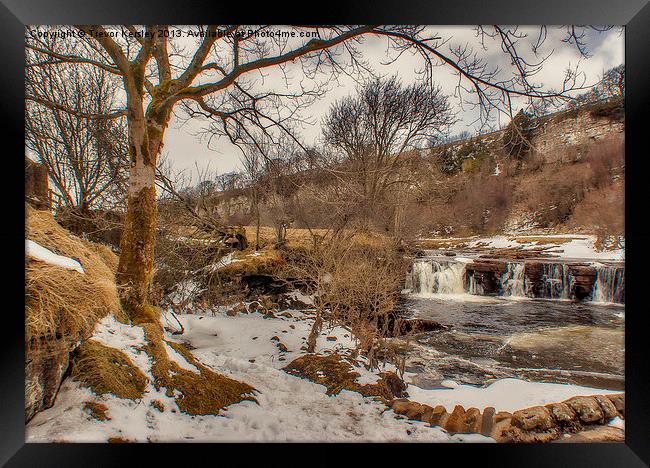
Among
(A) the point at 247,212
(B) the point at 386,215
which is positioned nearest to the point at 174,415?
(B) the point at 386,215

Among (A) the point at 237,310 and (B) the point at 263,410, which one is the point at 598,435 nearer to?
(B) the point at 263,410

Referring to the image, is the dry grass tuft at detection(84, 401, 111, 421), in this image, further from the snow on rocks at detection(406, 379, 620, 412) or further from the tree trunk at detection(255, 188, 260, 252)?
the tree trunk at detection(255, 188, 260, 252)

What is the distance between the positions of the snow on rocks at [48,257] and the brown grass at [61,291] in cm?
3

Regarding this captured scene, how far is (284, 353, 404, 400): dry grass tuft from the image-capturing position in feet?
7.53

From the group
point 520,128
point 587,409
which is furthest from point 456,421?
point 520,128

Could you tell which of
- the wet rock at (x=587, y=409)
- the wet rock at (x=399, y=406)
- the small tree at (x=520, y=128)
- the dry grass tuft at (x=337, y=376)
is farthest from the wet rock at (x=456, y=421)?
the small tree at (x=520, y=128)

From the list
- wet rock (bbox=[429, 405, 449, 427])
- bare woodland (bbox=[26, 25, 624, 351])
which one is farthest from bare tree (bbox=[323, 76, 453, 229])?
wet rock (bbox=[429, 405, 449, 427])

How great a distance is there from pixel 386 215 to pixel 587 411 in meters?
2.84

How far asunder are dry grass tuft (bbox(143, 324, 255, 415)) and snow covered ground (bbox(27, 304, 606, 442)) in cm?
4
